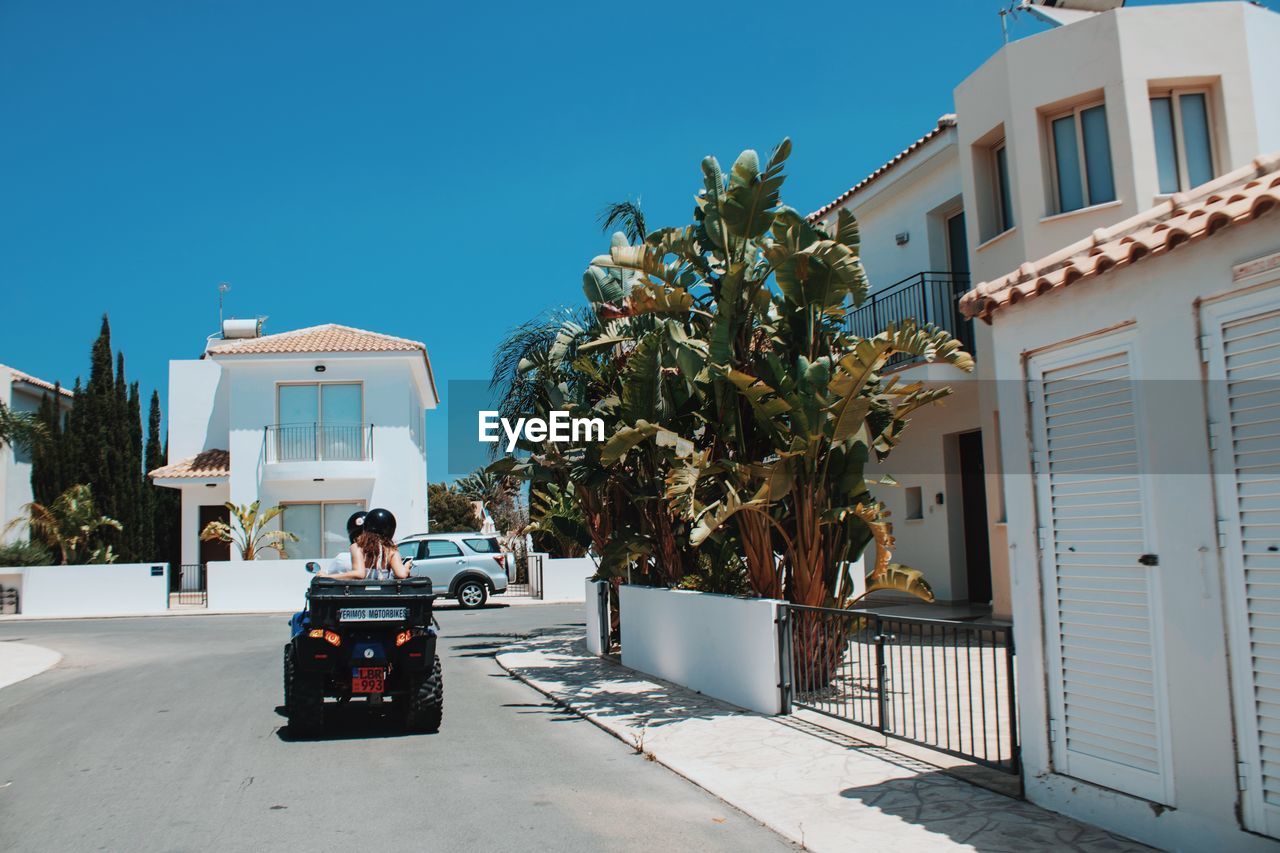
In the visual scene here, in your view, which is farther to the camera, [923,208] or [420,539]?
[420,539]

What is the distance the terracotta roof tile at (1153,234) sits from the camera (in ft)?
16.7

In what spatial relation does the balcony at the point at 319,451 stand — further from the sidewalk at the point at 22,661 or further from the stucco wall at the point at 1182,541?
the stucco wall at the point at 1182,541

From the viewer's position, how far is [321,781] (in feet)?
24.5

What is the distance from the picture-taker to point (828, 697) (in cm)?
951

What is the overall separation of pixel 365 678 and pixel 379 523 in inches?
57.2

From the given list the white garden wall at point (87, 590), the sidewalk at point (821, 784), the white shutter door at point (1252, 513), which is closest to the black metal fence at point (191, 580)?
the white garden wall at point (87, 590)

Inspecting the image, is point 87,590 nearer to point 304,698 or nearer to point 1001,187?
point 304,698

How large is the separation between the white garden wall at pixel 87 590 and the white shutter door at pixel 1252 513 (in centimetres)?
2737

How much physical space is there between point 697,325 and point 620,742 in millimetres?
5115

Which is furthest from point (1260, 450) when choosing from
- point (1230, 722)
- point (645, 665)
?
point (645, 665)

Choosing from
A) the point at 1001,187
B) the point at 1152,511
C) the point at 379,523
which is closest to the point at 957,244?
the point at 1001,187

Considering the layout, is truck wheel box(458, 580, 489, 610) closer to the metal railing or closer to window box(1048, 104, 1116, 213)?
the metal railing

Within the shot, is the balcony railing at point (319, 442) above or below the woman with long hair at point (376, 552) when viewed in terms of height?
above

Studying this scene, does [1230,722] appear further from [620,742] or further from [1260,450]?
[620,742]
